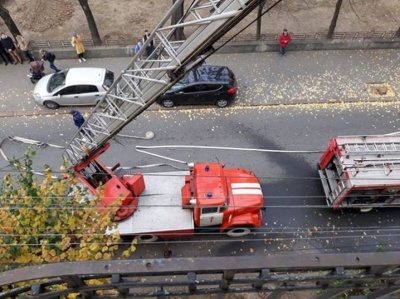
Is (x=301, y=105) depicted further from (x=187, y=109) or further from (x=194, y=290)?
(x=194, y=290)

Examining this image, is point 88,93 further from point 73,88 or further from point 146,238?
point 146,238

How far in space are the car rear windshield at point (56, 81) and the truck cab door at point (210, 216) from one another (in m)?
8.91

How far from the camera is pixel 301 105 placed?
1814cm

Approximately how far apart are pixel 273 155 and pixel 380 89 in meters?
6.68

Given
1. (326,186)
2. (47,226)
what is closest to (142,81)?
(47,226)

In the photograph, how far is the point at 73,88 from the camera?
17.2m

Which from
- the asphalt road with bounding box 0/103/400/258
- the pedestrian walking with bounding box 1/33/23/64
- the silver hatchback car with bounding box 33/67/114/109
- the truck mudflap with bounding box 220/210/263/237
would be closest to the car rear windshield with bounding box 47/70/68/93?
the silver hatchback car with bounding box 33/67/114/109

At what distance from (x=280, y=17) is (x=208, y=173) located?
1288 centimetres

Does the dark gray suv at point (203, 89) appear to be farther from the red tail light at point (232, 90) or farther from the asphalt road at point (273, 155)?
the asphalt road at point (273, 155)

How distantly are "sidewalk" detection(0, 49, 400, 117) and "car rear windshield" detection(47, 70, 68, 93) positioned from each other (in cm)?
101

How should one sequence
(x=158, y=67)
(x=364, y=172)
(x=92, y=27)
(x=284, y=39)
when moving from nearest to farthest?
(x=158, y=67)
(x=364, y=172)
(x=284, y=39)
(x=92, y=27)

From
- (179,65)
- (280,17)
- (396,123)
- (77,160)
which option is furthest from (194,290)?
(280,17)

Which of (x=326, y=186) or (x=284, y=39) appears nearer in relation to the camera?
(x=326, y=186)

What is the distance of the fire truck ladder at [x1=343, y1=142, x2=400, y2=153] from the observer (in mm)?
13744
